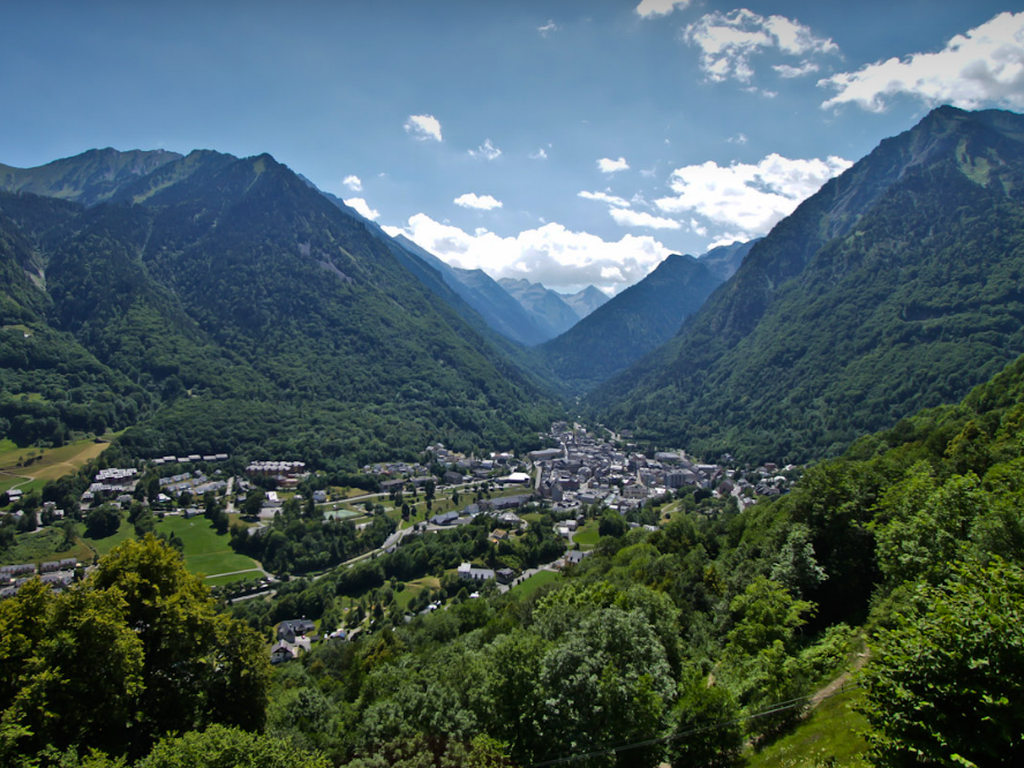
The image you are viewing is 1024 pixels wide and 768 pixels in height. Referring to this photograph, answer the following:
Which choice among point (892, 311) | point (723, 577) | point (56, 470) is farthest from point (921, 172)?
point (56, 470)

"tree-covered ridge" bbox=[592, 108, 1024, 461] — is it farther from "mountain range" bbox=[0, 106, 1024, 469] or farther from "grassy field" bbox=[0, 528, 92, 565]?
"grassy field" bbox=[0, 528, 92, 565]

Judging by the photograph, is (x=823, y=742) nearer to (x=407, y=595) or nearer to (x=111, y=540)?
(x=407, y=595)

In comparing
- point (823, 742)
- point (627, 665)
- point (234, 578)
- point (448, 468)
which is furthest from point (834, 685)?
point (448, 468)

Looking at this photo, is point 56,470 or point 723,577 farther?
point 56,470

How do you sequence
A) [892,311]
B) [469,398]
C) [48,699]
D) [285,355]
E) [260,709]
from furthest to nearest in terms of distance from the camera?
[469,398] < [285,355] < [892,311] < [260,709] < [48,699]

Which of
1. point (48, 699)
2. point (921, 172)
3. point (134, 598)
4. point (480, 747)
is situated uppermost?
point (921, 172)

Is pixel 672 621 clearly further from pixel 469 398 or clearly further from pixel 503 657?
pixel 469 398

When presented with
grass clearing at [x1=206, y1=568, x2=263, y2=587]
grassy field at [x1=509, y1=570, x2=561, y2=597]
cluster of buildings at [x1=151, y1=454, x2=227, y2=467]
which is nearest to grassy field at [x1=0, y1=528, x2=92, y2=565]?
grass clearing at [x1=206, y1=568, x2=263, y2=587]

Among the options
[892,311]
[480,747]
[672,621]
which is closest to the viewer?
[480,747]
